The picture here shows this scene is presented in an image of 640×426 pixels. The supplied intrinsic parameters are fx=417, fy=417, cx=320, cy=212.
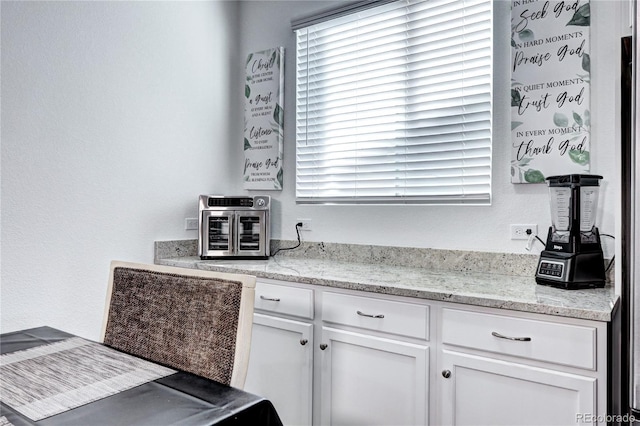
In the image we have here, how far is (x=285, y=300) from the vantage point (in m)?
2.06

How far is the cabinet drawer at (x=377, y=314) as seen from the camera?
1665 mm

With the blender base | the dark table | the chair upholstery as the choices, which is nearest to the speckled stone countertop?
the blender base

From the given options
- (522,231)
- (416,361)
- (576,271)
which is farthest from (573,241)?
(416,361)

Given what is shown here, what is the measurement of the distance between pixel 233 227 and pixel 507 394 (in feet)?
5.68

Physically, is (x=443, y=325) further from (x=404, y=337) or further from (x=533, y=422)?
(x=533, y=422)

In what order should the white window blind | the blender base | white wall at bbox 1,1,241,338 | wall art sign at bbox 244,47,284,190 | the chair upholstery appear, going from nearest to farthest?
1. the chair upholstery
2. the blender base
3. white wall at bbox 1,1,241,338
4. the white window blind
5. wall art sign at bbox 244,47,284,190

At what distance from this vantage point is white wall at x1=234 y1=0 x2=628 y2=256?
184 centimetres

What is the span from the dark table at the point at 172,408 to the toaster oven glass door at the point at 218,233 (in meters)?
1.59

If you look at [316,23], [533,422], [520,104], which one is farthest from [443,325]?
[316,23]

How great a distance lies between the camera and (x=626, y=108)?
1.64 m

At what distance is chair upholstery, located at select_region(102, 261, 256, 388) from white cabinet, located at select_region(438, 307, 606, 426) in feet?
2.79

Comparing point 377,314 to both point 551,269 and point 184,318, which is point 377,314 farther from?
point 184,318

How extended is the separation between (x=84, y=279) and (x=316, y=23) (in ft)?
6.74

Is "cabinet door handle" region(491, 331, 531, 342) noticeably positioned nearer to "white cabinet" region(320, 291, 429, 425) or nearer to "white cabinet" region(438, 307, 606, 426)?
"white cabinet" region(438, 307, 606, 426)
